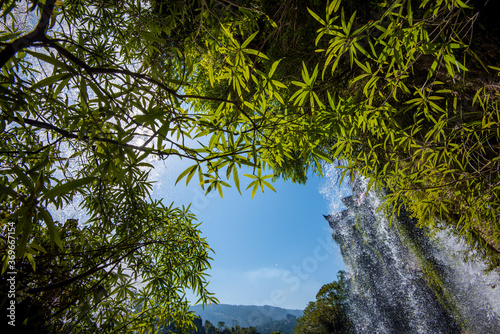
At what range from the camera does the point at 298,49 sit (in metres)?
1.78

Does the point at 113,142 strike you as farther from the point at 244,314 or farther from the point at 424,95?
the point at 244,314

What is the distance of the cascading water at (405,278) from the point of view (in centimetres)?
497

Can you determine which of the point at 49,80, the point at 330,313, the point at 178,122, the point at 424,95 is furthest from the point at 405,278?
the point at 49,80

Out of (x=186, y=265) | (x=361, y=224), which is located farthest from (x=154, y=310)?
(x=361, y=224)

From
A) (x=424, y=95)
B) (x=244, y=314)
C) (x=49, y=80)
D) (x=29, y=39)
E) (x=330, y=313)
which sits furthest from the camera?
(x=244, y=314)

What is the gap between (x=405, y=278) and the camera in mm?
7957

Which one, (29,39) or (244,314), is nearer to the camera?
(29,39)

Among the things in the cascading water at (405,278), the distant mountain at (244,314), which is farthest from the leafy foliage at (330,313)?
the distant mountain at (244,314)

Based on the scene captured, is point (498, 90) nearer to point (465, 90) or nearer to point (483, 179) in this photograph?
point (465, 90)

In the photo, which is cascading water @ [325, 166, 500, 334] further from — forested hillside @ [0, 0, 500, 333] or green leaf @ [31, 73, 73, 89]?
green leaf @ [31, 73, 73, 89]

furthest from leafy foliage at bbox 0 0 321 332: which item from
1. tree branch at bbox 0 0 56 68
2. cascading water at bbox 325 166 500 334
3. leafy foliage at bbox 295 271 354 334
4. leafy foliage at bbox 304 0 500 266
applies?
leafy foliage at bbox 295 271 354 334

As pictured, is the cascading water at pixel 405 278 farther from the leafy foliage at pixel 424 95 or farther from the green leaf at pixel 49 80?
the green leaf at pixel 49 80

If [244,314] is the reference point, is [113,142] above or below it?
above

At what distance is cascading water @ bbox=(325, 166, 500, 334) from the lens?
4.97 m
